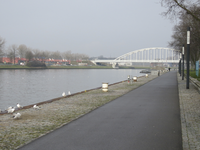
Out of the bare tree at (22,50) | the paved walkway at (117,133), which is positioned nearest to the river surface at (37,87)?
the paved walkway at (117,133)

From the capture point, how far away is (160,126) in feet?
28.0

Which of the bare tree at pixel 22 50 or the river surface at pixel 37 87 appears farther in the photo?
the bare tree at pixel 22 50

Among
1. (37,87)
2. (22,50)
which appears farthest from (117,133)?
(22,50)

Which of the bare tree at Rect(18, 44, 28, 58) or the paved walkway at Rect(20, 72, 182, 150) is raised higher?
the bare tree at Rect(18, 44, 28, 58)

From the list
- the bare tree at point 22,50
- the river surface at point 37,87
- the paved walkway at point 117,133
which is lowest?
the river surface at point 37,87

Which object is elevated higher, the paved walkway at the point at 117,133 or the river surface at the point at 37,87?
the paved walkway at the point at 117,133

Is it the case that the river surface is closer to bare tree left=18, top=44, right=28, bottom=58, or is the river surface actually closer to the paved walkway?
the paved walkway

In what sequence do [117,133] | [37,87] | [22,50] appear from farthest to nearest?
[22,50]
[37,87]
[117,133]

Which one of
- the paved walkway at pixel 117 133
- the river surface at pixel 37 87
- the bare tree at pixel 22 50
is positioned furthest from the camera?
the bare tree at pixel 22 50

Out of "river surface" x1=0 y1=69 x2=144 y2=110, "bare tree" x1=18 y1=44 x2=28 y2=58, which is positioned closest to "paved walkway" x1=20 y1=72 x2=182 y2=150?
"river surface" x1=0 y1=69 x2=144 y2=110

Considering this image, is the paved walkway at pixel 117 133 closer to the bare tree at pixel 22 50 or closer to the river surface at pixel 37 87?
the river surface at pixel 37 87

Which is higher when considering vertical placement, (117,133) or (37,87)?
(117,133)

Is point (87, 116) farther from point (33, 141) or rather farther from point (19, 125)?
point (33, 141)

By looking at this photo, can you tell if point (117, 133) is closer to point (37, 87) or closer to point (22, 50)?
point (37, 87)
